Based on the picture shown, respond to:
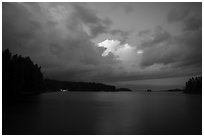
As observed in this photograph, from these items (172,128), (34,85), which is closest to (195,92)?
(34,85)

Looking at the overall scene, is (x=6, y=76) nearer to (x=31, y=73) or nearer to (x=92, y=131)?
(x=31, y=73)

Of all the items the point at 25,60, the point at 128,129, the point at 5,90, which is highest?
the point at 25,60

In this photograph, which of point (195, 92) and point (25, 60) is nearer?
point (25, 60)

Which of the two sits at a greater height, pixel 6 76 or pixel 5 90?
pixel 6 76

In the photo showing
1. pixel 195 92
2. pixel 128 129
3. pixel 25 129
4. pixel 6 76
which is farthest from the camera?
pixel 195 92

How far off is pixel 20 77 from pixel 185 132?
189ft

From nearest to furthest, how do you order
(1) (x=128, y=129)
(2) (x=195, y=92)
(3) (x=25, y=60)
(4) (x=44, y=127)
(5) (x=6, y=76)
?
(4) (x=44, y=127)
(1) (x=128, y=129)
(5) (x=6, y=76)
(3) (x=25, y=60)
(2) (x=195, y=92)

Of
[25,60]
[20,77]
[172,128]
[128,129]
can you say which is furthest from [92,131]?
[25,60]

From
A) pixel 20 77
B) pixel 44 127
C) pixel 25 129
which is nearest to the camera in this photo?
pixel 25 129

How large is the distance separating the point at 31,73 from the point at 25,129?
230ft

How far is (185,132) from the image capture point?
791 inches

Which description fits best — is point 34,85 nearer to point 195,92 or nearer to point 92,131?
point 92,131

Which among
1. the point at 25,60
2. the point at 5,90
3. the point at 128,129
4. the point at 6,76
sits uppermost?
the point at 25,60

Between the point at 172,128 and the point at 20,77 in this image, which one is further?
the point at 20,77
